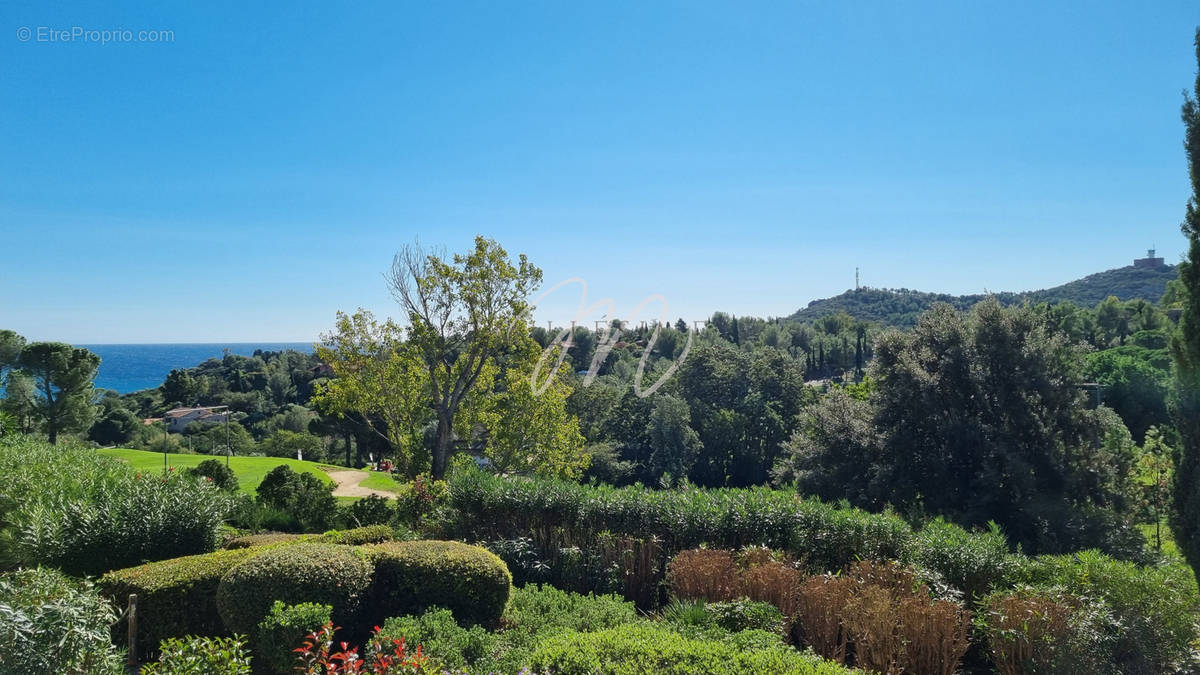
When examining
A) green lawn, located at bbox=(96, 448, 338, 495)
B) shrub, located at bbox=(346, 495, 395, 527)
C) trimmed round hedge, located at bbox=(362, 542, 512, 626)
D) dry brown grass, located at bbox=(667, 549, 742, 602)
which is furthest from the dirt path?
dry brown grass, located at bbox=(667, 549, 742, 602)

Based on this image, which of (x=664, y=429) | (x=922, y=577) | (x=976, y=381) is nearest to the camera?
(x=922, y=577)

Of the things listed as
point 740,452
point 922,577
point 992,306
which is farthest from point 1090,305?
point 922,577

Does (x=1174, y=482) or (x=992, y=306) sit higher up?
(x=992, y=306)

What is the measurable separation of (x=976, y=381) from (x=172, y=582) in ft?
46.0

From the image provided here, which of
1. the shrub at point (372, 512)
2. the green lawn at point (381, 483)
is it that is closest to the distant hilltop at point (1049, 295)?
the green lawn at point (381, 483)

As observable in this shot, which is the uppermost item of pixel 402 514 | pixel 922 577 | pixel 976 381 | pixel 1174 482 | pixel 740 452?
pixel 976 381

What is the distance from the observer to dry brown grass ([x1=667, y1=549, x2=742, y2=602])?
613 cm

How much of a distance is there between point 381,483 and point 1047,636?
2530 centimetres

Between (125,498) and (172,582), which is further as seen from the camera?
(125,498)

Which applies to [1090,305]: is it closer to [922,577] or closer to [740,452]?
[740,452]

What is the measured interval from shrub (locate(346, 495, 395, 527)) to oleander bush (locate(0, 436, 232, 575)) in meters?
3.20

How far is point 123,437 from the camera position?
46812 mm

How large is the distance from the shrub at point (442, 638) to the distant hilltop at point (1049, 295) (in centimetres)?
8388

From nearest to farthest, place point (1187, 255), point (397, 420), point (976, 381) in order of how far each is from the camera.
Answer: point (1187, 255), point (976, 381), point (397, 420)
